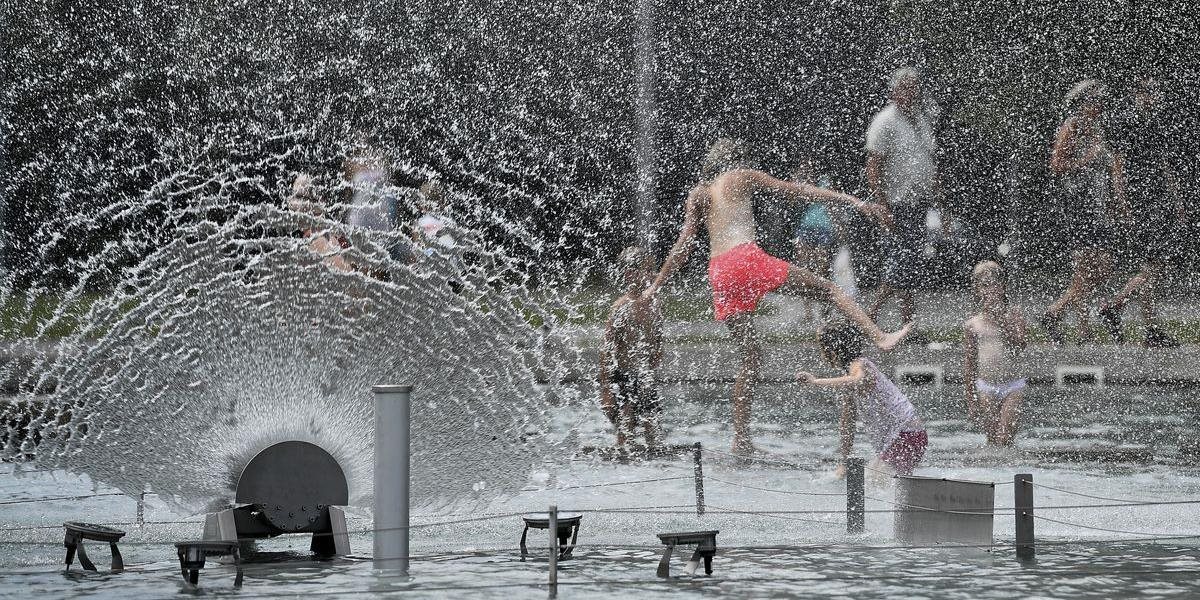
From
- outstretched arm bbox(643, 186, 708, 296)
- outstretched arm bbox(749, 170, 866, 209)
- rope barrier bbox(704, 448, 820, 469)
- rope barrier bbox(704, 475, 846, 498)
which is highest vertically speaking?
outstretched arm bbox(749, 170, 866, 209)

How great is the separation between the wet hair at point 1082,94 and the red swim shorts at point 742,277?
7.29 m

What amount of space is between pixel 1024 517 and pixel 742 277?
2.93 metres

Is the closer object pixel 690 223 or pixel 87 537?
pixel 87 537

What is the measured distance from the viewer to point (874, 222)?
1270 centimetres

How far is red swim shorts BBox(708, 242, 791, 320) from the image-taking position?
805 centimetres

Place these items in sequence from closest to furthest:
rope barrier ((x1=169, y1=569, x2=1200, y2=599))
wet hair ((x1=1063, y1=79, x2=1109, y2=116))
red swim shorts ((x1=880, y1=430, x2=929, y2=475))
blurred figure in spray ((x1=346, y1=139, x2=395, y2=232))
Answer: rope barrier ((x1=169, y1=569, x2=1200, y2=599)) < red swim shorts ((x1=880, y1=430, x2=929, y2=475)) < blurred figure in spray ((x1=346, y1=139, x2=395, y2=232)) < wet hair ((x1=1063, y1=79, x2=1109, y2=116))

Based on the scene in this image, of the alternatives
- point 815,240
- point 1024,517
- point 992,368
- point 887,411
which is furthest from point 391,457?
point 815,240

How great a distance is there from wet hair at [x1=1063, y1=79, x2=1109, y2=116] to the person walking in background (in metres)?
0.86

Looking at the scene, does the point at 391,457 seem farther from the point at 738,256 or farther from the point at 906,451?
the point at 738,256

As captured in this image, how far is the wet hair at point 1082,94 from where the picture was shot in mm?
14547

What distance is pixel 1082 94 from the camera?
1481 cm

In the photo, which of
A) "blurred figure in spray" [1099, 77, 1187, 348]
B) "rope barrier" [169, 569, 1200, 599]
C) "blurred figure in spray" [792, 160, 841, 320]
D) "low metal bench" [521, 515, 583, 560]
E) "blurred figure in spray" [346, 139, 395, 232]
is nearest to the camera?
"rope barrier" [169, 569, 1200, 599]

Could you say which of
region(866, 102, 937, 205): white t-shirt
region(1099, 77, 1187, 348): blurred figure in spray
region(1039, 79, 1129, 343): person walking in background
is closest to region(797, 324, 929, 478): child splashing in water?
region(866, 102, 937, 205): white t-shirt

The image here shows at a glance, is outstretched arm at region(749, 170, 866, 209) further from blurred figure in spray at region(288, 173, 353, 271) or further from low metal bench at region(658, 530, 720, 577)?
low metal bench at region(658, 530, 720, 577)
